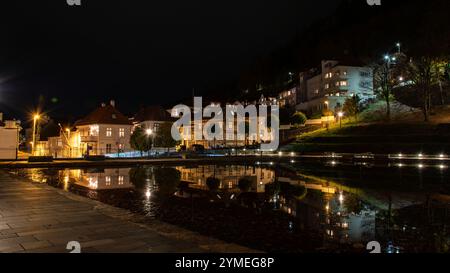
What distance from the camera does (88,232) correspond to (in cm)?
760

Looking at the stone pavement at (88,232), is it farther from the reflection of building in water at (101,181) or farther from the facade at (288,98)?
the facade at (288,98)

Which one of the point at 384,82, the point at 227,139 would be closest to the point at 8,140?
the point at 227,139

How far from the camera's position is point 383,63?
3130 inches

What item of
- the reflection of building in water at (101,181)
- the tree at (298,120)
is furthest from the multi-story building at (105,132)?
the reflection of building in water at (101,181)

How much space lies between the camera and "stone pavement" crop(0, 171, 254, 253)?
6.49 m

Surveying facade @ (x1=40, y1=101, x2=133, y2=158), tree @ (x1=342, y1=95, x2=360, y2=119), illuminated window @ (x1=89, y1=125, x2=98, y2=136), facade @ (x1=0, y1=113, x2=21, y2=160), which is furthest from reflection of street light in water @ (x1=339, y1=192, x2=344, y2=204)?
tree @ (x1=342, y1=95, x2=360, y2=119)

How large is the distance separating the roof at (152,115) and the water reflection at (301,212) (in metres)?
55.2

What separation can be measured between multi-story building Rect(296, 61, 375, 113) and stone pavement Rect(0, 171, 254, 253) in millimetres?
75135

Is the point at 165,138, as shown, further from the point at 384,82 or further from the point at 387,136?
the point at 384,82

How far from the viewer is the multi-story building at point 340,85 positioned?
82.8 meters

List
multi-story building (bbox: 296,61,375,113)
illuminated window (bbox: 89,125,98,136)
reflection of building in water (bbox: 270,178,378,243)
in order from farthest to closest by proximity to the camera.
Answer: multi-story building (bbox: 296,61,375,113), illuminated window (bbox: 89,125,98,136), reflection of building in water (bbox: 270,178,378,243)

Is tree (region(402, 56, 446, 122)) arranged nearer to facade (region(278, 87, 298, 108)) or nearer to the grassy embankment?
the grassy embankment

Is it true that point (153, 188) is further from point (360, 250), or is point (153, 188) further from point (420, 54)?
point (420, 54)
